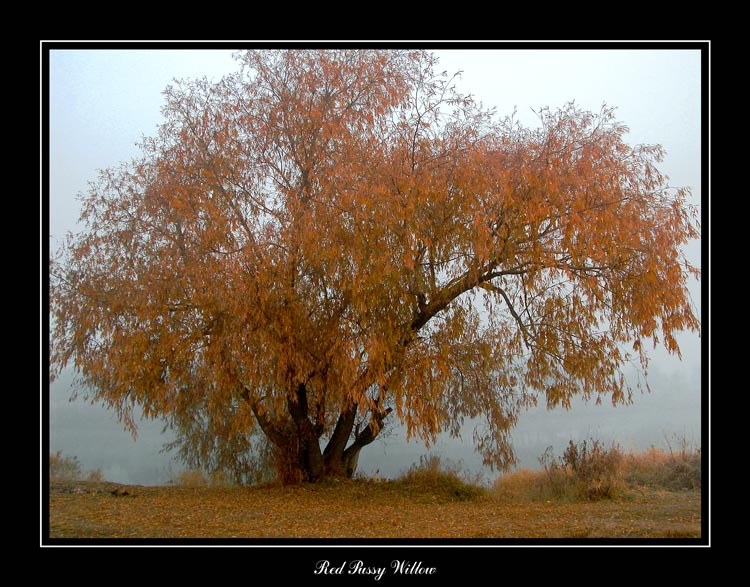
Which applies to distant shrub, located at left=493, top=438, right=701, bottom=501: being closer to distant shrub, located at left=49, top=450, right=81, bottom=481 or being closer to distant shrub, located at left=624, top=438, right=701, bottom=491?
distant shrub, located at left=624, top=438, right=701, bottom=491

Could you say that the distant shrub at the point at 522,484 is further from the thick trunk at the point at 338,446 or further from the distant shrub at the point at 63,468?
the distant shrub at the point at 63,468

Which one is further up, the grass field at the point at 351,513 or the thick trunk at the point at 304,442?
the thick trunk at the point at 304,442

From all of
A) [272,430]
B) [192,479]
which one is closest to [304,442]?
[272,430]

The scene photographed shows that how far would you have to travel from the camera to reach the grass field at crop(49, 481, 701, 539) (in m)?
6.73

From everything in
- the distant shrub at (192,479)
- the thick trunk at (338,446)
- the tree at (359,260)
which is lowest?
the distant shrub at (192,479)

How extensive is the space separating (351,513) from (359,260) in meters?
2.80

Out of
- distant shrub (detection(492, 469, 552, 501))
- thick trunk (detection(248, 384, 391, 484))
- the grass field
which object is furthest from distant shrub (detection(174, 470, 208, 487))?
distant shrub (detection(492, 469, 552, 501))

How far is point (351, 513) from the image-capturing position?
7836 mm

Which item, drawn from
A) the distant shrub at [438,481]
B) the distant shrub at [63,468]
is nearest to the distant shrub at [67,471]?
the distant shrub at [63,468]

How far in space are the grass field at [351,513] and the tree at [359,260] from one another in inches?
37.2

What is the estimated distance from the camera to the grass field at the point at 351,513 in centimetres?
673

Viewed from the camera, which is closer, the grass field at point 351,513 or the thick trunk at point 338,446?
the grass field at point 351,513

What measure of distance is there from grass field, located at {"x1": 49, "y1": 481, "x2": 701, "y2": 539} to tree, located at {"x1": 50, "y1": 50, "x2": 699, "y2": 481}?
37.2 inches
